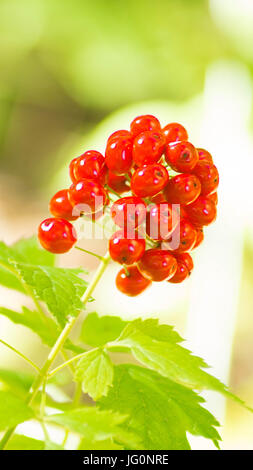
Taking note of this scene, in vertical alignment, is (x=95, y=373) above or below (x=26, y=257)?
below

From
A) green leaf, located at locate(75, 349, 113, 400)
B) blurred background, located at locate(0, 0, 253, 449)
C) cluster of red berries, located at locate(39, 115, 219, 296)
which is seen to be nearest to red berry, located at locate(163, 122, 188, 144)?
cluster of red berries, located at locate(39, 115, 219, 296)

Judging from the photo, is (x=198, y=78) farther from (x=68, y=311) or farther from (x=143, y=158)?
(x=68, y=311)

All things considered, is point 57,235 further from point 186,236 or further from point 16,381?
point 16,381

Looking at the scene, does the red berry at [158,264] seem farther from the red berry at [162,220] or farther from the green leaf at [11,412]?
the green leaf at [11,412]

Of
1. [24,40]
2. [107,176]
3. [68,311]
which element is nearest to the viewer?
[68,311]

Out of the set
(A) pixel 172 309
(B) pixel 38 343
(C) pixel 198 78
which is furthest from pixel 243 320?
(C) pixel 198 78

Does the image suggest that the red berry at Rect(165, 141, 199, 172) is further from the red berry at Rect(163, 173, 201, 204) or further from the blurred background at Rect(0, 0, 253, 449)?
the blurred background at Rect(0, 0, 253, 449)

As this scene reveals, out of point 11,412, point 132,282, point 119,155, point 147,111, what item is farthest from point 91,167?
point 147,111
